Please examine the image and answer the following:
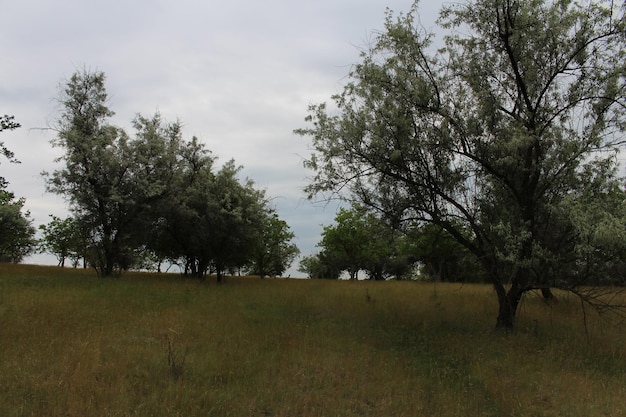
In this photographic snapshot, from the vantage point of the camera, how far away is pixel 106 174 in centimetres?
2359

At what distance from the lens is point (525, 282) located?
13.9 metres

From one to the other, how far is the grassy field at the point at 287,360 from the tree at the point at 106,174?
25.1ft

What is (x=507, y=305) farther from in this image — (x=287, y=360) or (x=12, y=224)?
(x=12, y=224)

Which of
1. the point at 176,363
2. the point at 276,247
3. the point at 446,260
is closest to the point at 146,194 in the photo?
the point at 176,363

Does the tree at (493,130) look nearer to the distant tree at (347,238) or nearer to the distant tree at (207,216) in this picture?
the distant tree at (207,216)

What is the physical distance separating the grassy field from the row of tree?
7881 mm

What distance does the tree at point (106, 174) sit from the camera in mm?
22719

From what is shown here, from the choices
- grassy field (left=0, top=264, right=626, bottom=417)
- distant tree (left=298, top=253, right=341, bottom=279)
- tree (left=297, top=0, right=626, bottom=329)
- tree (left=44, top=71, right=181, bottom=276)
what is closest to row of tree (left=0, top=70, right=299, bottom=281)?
tree (left=44, top=71, right=181, bottom=276)

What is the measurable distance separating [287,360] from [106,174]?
1886 cm

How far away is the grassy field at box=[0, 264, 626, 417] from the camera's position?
7531 mm

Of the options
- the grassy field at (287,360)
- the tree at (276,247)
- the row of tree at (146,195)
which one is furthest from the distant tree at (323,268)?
the grassy field at (287,360)

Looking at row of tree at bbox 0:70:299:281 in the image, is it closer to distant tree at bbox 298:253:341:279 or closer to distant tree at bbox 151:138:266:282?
distant tree at bbox 151:138:266:282

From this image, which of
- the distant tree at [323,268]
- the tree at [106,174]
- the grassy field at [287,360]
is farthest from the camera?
the distant tree at [323,268]

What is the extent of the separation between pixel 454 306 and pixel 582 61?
10.8m
